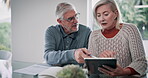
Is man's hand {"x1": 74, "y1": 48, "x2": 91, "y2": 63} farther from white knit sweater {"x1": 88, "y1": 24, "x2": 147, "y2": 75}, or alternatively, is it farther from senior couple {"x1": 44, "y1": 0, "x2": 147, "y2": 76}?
white knit sweater {"x1": 88, "y1": 24, "x2": 147, "y2": 75}

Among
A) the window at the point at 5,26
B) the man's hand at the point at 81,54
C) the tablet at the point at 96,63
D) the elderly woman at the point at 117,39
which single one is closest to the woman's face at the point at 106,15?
the elderly woman at the point at 117,39

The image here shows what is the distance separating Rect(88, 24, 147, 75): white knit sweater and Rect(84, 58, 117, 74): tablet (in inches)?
9.6

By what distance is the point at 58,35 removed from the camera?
1525 millimetres

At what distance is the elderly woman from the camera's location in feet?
3.73

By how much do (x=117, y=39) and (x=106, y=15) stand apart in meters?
0.17

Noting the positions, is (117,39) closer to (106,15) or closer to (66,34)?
(106,15)

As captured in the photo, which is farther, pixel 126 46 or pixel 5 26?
pixel 5 26

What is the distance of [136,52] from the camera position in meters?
1.14

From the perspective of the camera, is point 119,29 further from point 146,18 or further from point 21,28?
point 21,28

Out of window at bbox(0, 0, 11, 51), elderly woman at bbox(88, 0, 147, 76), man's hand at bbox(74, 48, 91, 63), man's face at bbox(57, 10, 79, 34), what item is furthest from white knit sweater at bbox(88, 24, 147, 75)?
window at bbox(0, 0, 11, 51)

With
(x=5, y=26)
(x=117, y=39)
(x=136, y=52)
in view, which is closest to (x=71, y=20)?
(x=117, y=39)

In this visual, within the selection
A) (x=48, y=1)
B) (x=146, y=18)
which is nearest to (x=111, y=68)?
(x=146, y=18)

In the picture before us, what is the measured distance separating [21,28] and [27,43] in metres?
0.25

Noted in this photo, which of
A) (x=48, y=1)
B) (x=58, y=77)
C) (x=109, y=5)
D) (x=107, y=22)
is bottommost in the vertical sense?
→ (x=58, y=77)
